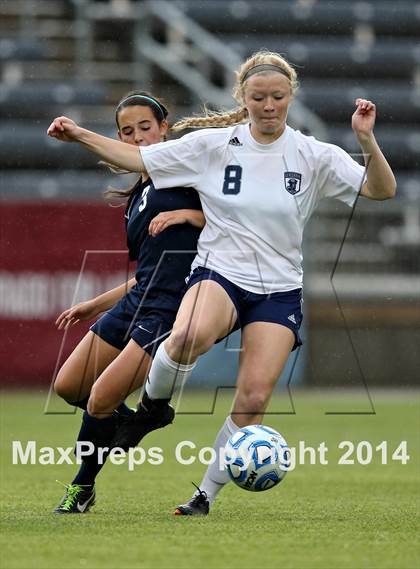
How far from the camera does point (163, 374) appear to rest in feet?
17.6

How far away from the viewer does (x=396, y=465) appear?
26.3ft

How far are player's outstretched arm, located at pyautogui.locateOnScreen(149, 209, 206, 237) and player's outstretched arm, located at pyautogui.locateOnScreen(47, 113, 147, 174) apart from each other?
9.9 inches

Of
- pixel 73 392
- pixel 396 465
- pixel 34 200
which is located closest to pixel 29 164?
pixel 34 200

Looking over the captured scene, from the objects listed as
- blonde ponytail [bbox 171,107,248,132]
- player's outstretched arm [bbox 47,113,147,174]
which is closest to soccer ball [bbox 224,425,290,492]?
player's outstretched arm [bbox 47,113,147,174]

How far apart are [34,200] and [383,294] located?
4046 mm

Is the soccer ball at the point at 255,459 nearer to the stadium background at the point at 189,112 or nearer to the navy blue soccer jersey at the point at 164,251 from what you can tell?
the navy blue soccer jersey at the point at 164,251

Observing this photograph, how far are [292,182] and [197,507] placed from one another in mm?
1509

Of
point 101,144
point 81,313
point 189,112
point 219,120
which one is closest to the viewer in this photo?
point 101,144

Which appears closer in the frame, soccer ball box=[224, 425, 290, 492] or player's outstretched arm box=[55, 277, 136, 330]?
soccer ball box=[224, 425, 290, 492]

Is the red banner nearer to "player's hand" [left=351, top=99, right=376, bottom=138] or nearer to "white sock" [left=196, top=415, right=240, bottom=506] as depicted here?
"white sock" [left=196, top=415, right=240, bottom=506]

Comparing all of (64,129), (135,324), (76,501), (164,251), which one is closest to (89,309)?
(135,324)

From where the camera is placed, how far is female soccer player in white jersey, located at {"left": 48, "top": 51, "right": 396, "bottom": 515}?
531 centimetres

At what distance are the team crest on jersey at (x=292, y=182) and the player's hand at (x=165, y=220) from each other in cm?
49

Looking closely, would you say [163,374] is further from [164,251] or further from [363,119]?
[363,119]
